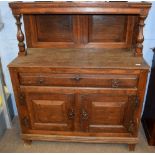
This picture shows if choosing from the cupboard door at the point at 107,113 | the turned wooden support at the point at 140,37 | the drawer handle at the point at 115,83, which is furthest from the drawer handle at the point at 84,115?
the turned wooden support at the point at 140,37

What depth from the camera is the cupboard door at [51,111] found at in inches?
60.9

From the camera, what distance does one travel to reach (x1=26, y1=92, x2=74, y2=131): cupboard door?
1.55 metres

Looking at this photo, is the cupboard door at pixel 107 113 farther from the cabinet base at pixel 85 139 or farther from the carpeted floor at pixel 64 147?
the carpeted floor at pixel 64 147

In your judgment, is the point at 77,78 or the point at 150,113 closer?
the point at 77,78

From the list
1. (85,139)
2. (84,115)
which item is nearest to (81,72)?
(84,115)

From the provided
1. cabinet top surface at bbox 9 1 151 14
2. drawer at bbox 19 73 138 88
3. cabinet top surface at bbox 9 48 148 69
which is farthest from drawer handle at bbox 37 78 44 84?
cabinet top surface at bbox 9 1 151 14

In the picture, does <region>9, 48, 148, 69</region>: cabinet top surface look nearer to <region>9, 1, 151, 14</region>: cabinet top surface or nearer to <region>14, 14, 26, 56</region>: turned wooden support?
<region>14, 14, 26, 56</region>: turned wooden support


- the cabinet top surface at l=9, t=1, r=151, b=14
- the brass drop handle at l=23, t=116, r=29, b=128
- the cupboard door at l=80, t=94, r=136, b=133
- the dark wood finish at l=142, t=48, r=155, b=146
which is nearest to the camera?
the cabinet top surface at l=9, t=1, r=151, b=14

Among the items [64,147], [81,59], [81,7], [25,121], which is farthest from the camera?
[64,147]

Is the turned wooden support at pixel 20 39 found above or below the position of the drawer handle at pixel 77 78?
above

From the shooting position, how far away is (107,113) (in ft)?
5.19

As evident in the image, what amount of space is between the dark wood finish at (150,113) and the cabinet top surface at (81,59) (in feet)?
1.30

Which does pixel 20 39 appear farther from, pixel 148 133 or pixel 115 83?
pixel 148 133

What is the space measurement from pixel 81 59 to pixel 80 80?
18 cm
